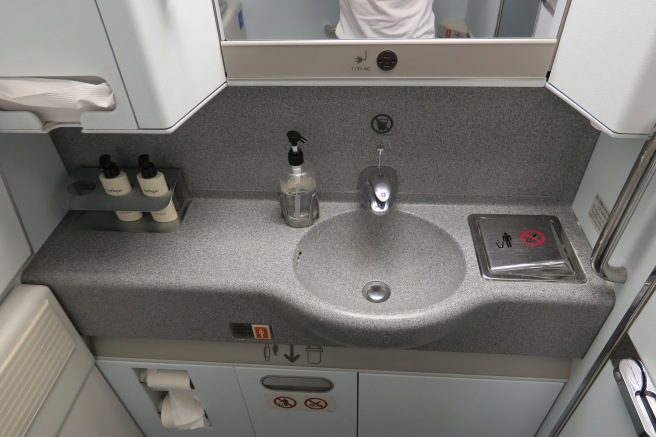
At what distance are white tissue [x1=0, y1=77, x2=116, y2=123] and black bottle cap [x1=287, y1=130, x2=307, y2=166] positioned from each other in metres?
0.35

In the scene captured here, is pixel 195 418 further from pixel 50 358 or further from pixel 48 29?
pixel 48 29

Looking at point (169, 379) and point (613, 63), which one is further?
point (169, 379)

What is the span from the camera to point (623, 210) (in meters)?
0.67

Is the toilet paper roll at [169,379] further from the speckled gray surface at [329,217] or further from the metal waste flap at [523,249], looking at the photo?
the metal waste flap at [523,249]

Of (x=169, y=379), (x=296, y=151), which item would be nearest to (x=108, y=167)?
(x=296, y=151)

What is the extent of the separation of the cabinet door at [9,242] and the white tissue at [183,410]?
0.48 metres

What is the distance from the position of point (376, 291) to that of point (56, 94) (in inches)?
28.1

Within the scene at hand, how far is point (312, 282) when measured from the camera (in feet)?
3.15

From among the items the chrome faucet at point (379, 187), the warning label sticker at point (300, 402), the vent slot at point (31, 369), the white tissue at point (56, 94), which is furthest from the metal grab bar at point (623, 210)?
the vent slot at point (31, 369)

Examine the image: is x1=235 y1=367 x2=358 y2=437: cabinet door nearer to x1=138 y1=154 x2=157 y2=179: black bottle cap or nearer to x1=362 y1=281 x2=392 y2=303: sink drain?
x1=362 y1=281 x2=392 y2=303: sink drain

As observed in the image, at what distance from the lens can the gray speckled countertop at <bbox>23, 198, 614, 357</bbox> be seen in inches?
32.2

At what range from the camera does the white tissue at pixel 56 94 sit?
25.3 inches

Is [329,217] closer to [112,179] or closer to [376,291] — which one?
[376,291]

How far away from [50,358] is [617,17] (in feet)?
3.74
